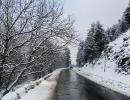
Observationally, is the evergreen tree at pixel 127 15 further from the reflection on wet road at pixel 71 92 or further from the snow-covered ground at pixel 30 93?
the snow-covered ground at pixel 30 93

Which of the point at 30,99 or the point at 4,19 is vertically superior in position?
the point at 4,19

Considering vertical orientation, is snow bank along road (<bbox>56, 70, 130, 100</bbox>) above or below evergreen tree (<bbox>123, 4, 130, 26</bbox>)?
below

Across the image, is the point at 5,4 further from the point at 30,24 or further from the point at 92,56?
the point at 92,56

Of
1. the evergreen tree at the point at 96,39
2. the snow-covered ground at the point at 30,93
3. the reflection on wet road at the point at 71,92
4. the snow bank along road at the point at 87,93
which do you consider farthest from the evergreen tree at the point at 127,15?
the snow-covered ground at the point at 30,93

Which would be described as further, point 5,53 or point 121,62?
point 121,62

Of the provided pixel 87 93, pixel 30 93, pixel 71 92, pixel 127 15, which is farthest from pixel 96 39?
pixel 30 93

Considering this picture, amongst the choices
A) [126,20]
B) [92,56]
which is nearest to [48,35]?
[126,20]

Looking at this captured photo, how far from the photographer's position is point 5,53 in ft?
40.4

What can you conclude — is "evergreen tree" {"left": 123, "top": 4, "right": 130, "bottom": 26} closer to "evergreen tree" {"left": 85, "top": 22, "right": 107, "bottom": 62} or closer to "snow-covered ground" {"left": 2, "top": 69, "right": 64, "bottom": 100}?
"evergreen tree" {"left": 85, "top": 22, "right": 107, "bottom": 62}

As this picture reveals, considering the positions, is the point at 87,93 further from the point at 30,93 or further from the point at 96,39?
the point at 96,39

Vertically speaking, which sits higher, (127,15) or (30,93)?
(127,15)

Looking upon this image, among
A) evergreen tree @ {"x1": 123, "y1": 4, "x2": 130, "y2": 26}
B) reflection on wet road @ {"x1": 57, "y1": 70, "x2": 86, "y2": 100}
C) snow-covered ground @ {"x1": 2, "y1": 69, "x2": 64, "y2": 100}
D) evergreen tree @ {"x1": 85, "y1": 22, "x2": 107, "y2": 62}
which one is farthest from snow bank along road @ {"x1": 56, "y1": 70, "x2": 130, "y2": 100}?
evergreen tree @ {"x1": 85, "y1": 22, "x2": 107, "y2": 62}

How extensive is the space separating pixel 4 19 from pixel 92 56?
3132 inches

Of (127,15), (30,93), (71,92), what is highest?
(127,15)
